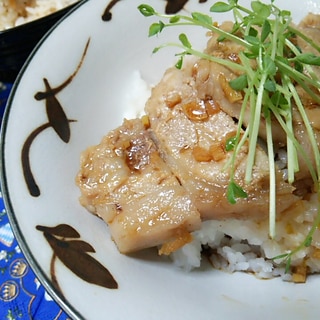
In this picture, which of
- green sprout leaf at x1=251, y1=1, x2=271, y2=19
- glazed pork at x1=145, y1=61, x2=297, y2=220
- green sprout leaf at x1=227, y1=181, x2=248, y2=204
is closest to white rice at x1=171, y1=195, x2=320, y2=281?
glazed pork at x1=145, y1=61, x2=297, y2=220

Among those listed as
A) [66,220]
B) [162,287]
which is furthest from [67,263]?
[162,287]

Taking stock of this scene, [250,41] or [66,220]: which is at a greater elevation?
[250,41]

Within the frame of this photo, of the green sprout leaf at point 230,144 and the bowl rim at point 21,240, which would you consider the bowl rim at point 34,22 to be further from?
the green sprout leaf at point 230,144

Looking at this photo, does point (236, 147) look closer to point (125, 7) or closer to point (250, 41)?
point (250, 41)

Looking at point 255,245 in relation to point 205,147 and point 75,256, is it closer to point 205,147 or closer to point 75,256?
point 205,147

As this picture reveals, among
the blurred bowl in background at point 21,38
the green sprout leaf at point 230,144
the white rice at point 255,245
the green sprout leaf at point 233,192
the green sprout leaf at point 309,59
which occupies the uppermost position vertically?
the blurred bowl in background at point 21,38

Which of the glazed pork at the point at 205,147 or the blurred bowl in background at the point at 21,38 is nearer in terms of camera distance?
the glazed pork at the point at 205,147

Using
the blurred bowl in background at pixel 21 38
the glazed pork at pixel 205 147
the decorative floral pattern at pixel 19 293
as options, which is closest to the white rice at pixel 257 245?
the glazed pork at pixel 205 147
